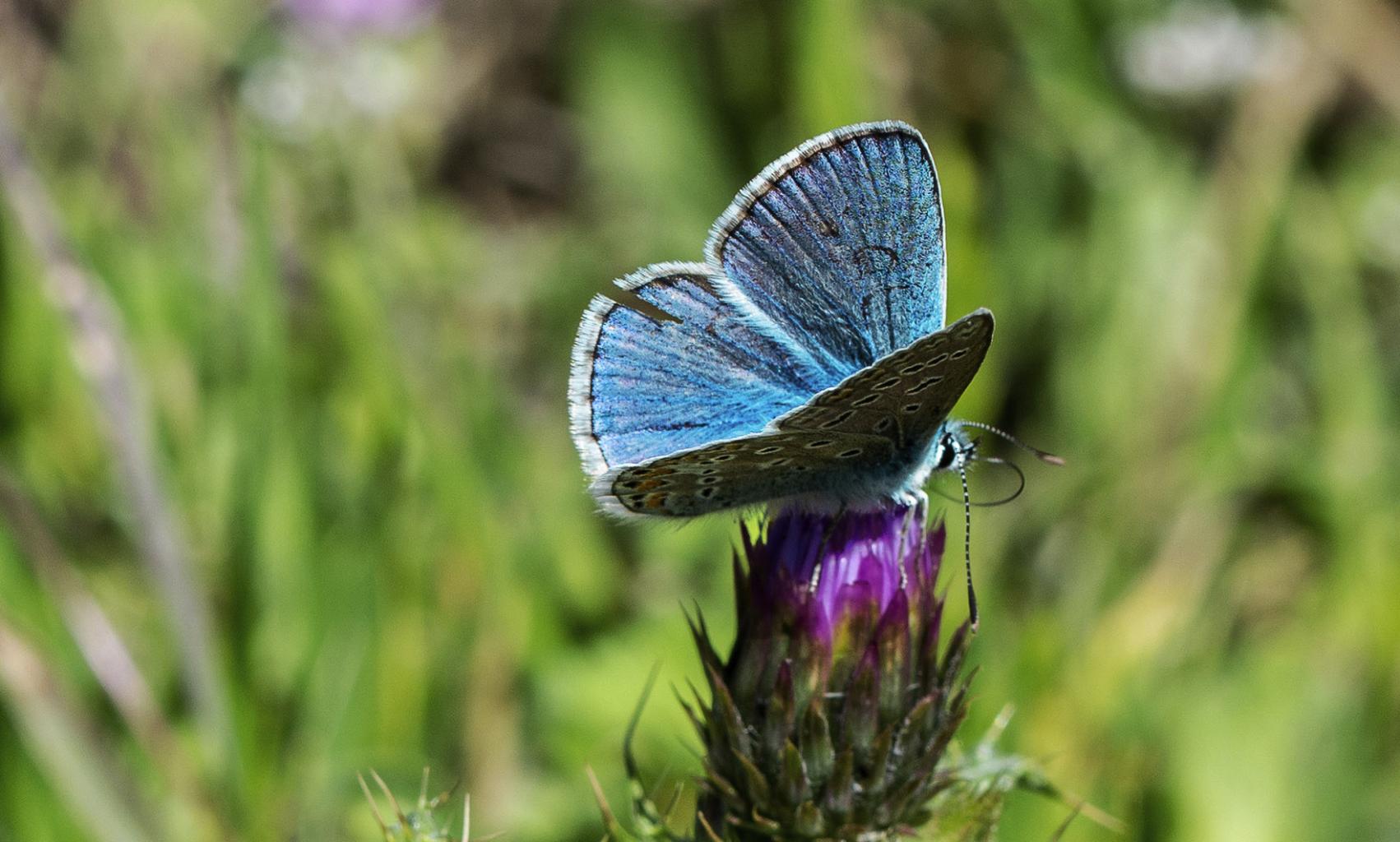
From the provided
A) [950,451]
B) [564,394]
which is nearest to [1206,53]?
[564,394]

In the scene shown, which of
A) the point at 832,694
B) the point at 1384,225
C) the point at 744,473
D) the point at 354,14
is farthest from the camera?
the point at 1384,225

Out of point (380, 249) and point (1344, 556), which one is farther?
point (380, 249)

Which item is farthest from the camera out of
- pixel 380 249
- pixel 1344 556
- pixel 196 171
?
pixel 196 171

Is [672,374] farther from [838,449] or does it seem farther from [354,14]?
[354,14]

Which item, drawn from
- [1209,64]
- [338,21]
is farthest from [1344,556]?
[338,21]

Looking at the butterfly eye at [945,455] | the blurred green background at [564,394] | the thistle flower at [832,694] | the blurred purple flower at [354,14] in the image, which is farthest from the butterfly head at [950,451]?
the blurred purple flower at [354,14]

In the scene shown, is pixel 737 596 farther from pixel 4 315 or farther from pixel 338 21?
pixel 338 21
